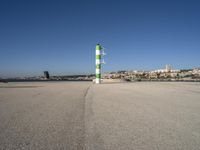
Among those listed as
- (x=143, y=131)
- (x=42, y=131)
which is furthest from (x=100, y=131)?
(x=42, y=131)

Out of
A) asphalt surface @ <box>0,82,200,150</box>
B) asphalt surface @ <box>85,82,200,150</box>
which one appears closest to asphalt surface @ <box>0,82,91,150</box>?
asphalt surface @ <box>0,82,200,150</box>

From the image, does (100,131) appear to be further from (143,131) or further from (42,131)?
(42,131)

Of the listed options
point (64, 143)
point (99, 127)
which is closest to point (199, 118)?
point (99, 127)

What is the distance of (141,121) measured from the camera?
3.81 metres

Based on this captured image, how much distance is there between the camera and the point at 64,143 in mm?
2691

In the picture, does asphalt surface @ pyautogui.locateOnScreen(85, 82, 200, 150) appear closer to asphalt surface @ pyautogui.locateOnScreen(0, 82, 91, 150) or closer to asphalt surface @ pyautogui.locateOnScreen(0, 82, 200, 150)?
asphalt surface @ pyautogui.locateOnScreen(0, 82, 200, 150)

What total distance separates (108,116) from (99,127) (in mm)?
857

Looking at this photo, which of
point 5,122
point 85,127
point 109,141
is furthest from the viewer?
point 5,122

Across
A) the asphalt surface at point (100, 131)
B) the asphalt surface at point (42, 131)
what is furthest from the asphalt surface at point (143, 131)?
the asphalt surface at point (42, 131)

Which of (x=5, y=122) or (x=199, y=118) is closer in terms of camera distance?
(x=5, y=122)

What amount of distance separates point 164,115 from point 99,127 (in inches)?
55.8

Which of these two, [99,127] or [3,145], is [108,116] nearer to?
[99,127]

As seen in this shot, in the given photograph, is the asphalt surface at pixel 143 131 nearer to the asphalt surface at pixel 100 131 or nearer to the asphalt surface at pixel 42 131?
the asphalt surface at pixel 100 131

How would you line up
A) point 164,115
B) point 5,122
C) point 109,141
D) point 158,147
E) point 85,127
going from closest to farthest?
1. point 158,147
2. point 109,141
3. point 85,127
4. point 5,122
5. point 164,115
